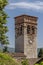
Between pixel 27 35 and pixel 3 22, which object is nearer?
pixel 3 22

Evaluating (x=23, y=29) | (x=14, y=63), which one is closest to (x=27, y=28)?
(x=23, y=29)

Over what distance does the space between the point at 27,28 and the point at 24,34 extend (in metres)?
1.13

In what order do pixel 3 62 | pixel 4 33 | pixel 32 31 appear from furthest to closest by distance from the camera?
pixel 32 31 → pixel 4 33 → pixel 3 62

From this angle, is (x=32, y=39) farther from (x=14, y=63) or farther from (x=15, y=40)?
(x=14, y=63)

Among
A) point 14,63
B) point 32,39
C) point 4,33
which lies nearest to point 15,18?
point 32,39

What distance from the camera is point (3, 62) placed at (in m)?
10.3

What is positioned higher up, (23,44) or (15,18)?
(15,18)

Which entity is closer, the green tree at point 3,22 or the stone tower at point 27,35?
the green tree at point 3,22

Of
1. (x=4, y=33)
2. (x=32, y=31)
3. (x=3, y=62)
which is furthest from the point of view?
(x=32, y=31)

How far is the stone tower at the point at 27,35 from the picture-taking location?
55.0 meters

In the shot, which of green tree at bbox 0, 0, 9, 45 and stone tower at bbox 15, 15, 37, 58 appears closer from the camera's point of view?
green tree at bbox 0, 0, 9, 45

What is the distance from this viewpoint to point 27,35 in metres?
55.1

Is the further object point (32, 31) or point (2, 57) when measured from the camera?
point (32, 31)

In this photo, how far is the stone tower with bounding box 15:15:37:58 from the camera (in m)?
55.0
